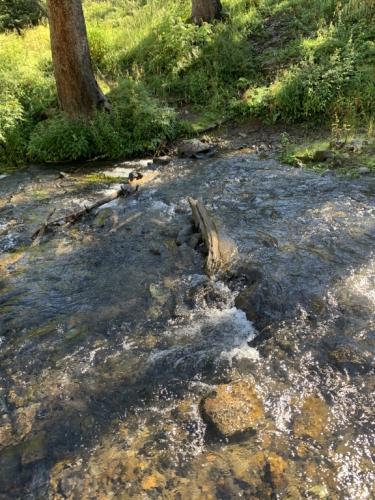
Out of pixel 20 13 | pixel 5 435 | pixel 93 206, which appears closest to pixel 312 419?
pixel 5 435

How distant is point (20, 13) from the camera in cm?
2002

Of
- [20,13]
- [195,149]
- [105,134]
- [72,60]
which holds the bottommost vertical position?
[195,149]

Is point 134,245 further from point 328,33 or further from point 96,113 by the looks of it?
point 328,33

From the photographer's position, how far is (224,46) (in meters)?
13.8

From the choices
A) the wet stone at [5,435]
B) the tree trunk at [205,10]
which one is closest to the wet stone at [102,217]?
the wet stone at [5,435]

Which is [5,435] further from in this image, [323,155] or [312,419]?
[323,155]

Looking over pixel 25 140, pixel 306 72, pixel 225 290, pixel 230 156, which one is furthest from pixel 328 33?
pixel 225 290

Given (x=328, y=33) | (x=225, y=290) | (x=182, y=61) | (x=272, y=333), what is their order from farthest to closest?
1. (x=182, y=61)
2. (x=328, y=33)
3. (x=225, y=290)
4. (x=272, y=333)

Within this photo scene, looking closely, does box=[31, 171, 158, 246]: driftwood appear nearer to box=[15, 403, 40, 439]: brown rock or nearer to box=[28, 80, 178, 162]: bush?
box=[28, 80, 178, 162]: bush

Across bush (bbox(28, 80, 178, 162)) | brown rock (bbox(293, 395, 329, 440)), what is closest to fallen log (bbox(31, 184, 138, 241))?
bush (bbox(28, 80, 178, 162))

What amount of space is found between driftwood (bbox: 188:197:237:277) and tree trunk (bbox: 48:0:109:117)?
549 centimetres

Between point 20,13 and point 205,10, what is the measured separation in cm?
990

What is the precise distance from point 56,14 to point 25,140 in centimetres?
305

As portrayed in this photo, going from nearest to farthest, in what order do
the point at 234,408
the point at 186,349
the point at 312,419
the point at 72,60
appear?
the point at 312,419
the point at 234,408
the point at 186,349
the point at 72,60
